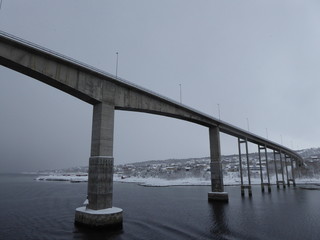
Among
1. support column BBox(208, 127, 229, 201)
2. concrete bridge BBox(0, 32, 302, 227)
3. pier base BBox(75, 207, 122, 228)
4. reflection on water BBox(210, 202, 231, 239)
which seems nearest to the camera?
reflection on water BBox(210, 202, 231, 239)

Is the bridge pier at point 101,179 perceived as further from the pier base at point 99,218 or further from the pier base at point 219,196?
the pier base at point 219,196

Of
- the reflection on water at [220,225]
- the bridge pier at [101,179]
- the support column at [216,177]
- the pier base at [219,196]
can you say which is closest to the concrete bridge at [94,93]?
the bridge pier at [101,179]

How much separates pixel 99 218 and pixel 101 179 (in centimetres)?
354

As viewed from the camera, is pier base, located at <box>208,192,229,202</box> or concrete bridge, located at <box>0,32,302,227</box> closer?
concrete bridge, located at <box>0,32,302,227</box>

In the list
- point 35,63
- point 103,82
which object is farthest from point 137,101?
point 35,63

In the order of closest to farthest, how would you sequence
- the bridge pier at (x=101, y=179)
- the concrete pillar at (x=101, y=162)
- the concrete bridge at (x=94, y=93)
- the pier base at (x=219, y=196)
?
the concrete bridge at (x=94, y=93)
the bridge pier at (x=101, y=179)
the concrete pillar at (x=101, y=162)
the pier base at (x=219, y=196)

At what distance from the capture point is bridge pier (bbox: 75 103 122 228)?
806 inches

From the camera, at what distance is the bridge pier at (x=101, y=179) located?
67.2ft

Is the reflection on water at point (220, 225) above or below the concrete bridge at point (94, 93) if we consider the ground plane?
below

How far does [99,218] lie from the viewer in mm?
20062

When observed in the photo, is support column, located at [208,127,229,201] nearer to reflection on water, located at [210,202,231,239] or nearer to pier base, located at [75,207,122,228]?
reflection on water, located at [210,202,231,239]

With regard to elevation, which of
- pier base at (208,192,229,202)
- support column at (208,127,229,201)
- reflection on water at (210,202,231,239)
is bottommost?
reflection on water at (210,202,231,239)

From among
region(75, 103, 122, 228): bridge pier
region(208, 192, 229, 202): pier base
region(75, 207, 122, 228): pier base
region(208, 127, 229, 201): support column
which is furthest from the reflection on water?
region(208, 127, 229, 201): support column

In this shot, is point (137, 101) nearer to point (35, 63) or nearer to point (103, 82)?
point (103, 82)
